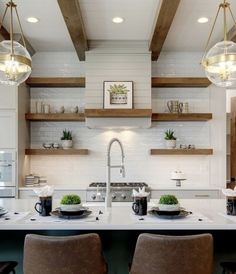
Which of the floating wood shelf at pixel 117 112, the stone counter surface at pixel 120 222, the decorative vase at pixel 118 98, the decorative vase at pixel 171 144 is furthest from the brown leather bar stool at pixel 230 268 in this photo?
the decorative vase at pixel 118 98

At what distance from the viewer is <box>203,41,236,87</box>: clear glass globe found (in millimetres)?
2629

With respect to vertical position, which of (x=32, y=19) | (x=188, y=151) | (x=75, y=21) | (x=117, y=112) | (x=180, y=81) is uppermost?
(x=32, y=19)

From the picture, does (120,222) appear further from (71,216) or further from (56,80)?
(56,80)

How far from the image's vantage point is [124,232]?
7.78 ft

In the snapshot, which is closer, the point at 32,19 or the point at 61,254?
the point at 61,254

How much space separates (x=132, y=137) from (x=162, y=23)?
197 cm

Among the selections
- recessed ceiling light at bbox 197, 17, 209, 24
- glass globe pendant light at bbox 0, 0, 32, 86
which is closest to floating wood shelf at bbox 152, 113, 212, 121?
recessed ceiling light at bbox 197, 17, 209, 24

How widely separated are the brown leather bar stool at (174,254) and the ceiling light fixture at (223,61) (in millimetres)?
1533

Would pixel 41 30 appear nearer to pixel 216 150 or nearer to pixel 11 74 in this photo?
pixel 11 74

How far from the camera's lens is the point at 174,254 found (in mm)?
1735

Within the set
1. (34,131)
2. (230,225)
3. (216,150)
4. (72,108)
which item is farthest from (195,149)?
(230,225)

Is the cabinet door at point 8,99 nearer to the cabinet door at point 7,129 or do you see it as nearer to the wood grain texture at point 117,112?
the cabinet door at point 7,129

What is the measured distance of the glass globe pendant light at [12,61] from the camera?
8.66 ft

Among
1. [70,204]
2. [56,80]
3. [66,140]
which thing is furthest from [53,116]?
[70,204]
